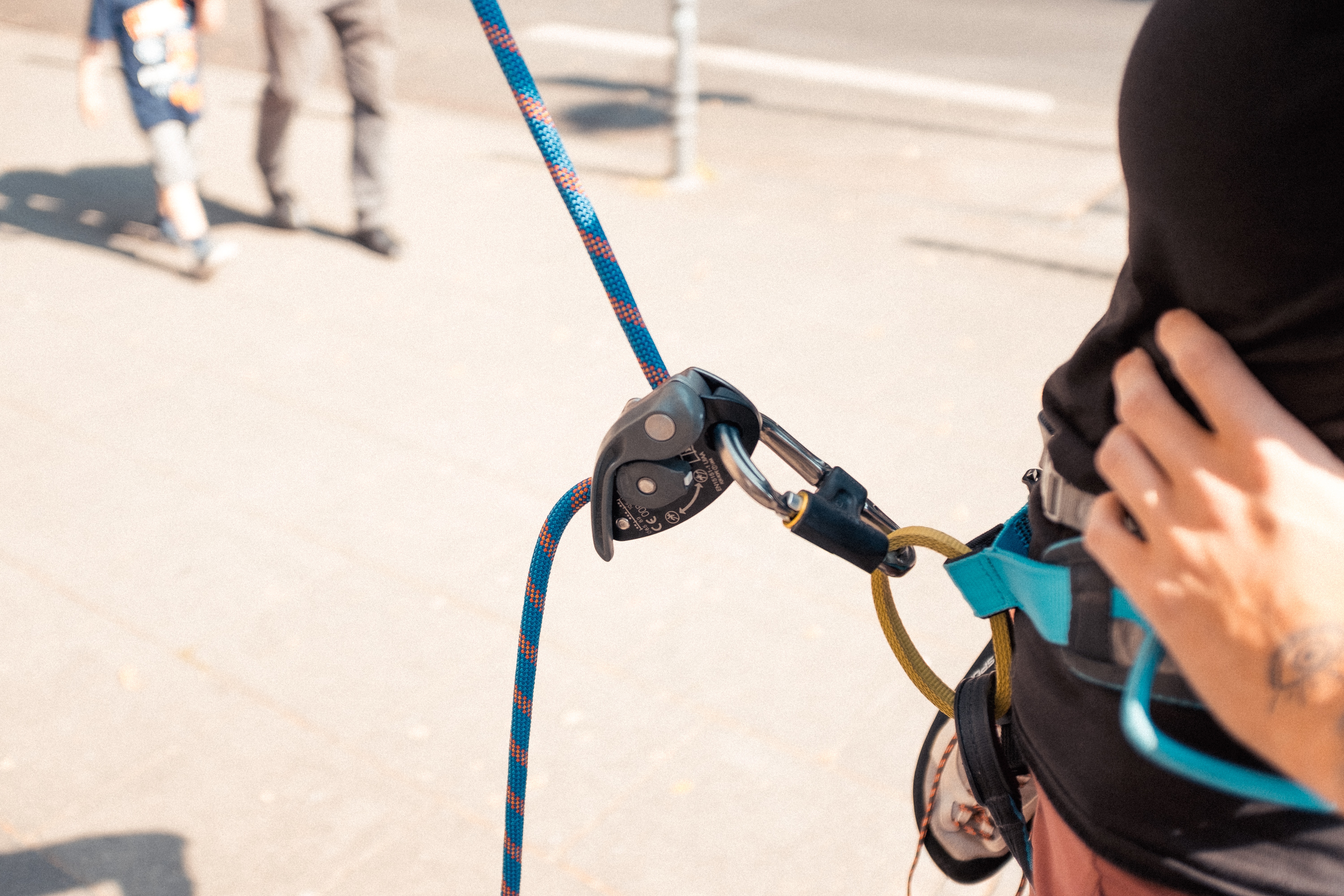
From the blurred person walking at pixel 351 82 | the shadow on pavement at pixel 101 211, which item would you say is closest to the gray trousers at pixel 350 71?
the blurred person walking at pixel 351 82

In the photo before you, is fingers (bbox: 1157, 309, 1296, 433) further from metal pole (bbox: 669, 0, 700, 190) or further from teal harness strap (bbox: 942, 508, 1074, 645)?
metal pole (bbox: 669, 0, 700, 190)

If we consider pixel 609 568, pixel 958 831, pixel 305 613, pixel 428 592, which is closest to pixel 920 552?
pixel 609 568

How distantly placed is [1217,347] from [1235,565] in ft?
0.56

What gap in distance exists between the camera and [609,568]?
3.53 metres

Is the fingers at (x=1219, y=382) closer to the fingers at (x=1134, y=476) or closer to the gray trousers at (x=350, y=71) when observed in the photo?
the fingers at (x=1134, y=476)

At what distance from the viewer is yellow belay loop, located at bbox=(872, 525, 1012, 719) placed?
1.34 m

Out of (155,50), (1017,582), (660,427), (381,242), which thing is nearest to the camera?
(1017,582)

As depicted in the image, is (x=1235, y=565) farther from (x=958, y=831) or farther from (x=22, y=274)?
(x=22, y=274)

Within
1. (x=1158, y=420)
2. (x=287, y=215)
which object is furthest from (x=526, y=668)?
(x=287, y=215)

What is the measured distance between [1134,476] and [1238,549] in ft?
0.32

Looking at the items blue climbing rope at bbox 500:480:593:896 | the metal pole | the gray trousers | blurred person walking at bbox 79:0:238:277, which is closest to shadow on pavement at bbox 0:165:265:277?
blurred person walking at bbox 79:0:238:277

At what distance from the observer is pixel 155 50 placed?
504 centimetres

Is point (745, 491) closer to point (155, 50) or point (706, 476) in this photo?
point (706, 476)

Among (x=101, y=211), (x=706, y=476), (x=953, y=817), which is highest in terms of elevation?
(x=706, y=476)
